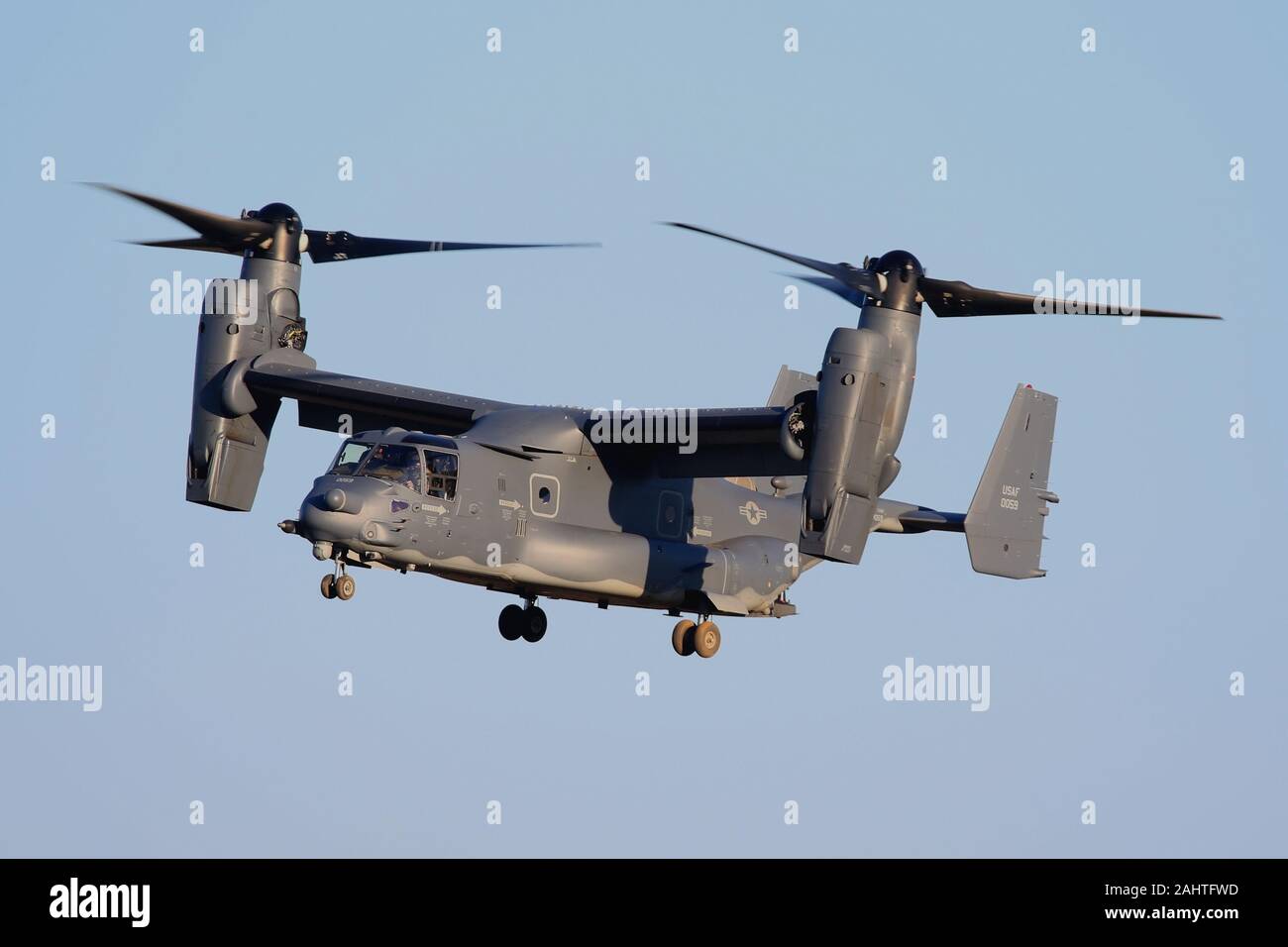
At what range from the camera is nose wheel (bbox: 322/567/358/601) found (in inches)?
989

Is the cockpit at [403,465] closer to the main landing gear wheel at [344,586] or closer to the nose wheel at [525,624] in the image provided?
the main landing gear wheel at [344,586]

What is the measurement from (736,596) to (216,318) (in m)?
7.68

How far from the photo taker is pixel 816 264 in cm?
2552

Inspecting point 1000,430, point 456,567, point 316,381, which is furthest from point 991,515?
point 316,381

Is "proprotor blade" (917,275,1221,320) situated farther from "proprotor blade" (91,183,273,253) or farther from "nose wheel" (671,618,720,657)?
"proprotor blade" (91,183,273,253)

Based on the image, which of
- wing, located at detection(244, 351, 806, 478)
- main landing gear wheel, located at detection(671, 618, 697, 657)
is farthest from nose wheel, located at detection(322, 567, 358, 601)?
main landing gear wheel, located at detection(671, 618, 697, 657)

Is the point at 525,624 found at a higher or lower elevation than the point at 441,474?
lower

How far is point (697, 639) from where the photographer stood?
92.9 feet

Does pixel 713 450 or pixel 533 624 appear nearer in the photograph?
pixel 713 450

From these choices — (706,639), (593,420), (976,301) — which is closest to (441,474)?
(593,420)

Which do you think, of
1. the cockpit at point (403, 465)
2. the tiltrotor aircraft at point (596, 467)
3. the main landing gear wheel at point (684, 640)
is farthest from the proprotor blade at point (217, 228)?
the main landing gear wheel at point (684, 640)

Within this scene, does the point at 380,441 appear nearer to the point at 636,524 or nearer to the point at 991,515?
the point at 636,524

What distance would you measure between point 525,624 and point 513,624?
0.16 meters

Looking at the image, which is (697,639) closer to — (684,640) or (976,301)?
→ (684,640)
